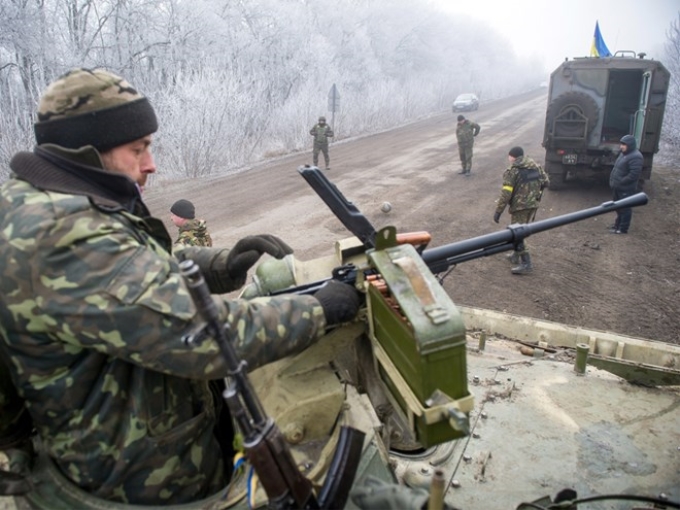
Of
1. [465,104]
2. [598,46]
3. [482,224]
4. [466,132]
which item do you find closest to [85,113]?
[482,224]

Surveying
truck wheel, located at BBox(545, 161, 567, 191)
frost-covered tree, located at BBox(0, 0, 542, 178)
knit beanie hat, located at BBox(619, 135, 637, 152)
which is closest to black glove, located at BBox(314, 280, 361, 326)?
knit beanie hat, located at BBox(619, 135, 637, 152)

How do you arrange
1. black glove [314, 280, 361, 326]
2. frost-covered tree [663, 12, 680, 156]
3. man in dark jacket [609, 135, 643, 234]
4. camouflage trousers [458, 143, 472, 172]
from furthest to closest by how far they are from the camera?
1. frost-covered tree [663, 12, 680, 156]
2. camouflage trousers [458, 143, 472, 172]
3. man in dark jacket [609, 135, 643, 234]
4. black glove [314, 280, 361, 326]

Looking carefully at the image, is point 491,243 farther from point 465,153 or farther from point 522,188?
point 465,153

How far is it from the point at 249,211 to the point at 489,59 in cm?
5377

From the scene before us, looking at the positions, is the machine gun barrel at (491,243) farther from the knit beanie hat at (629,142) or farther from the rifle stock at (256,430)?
the knit beanie hat at (629,142)

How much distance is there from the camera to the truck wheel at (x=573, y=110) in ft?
38.8

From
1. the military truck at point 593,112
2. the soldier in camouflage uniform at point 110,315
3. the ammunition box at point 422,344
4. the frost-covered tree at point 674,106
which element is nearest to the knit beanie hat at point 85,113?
the soldier in camouflage uniform at point 110,315

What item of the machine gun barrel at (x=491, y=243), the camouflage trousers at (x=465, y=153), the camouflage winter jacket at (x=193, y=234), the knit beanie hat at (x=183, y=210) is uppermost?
the machine gun barrel at (x=491, y=243)

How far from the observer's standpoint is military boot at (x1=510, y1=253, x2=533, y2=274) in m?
8.38

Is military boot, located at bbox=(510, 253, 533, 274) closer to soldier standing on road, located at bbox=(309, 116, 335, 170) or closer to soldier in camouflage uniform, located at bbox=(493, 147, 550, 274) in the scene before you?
soldier in camouflage uniform, located at bbox=(493, 147, 550, 274)

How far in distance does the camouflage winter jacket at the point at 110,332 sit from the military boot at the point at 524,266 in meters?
7.03

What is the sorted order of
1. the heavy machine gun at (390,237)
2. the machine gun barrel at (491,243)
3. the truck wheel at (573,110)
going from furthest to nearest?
the truck wheel at (573,110)
the machine gun barrel at (491,243)
the heavy machine gun at (390,237)

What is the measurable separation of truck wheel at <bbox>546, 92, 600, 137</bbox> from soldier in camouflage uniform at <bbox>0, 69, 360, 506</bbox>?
11.4 meters

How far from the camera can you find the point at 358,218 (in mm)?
2283
